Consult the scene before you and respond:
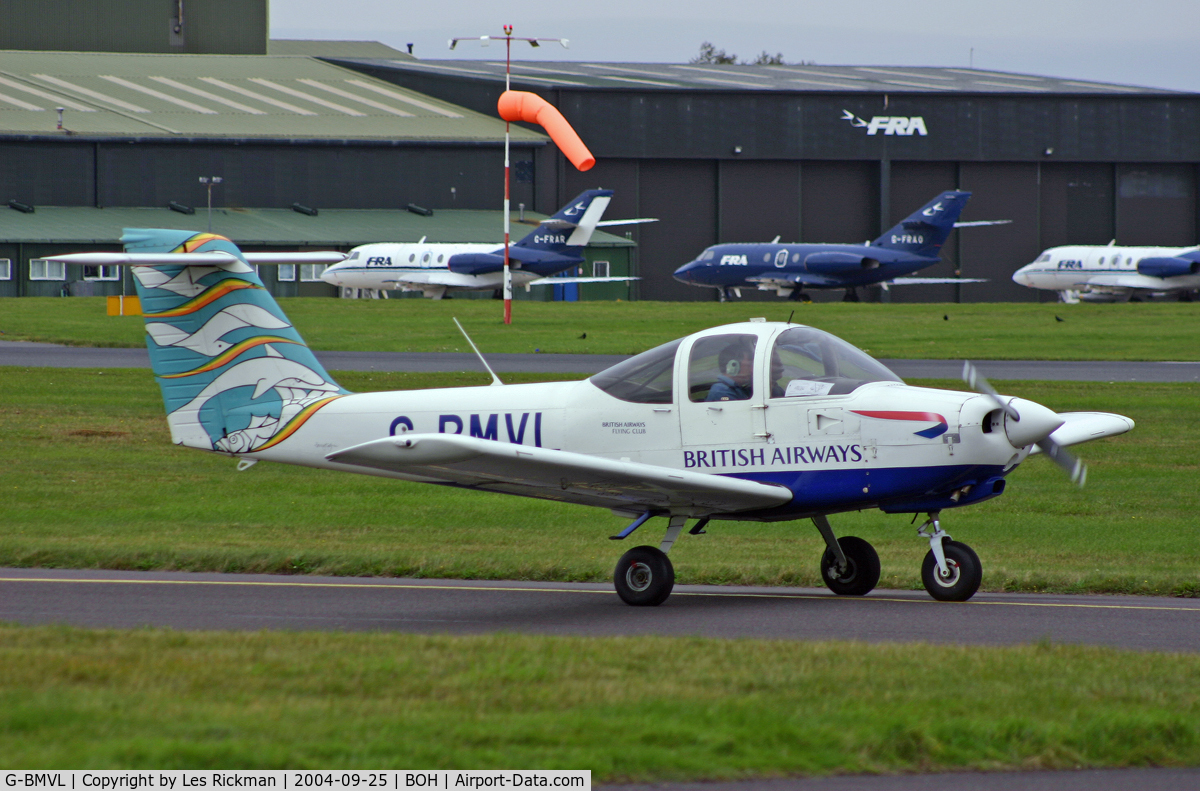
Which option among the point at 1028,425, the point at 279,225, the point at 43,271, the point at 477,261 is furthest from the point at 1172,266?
the point at 1028,425

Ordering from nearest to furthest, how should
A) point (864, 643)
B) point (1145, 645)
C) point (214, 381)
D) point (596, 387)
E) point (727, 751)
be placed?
point (727, 751) → point (864, 643) → point (1145, 645) → point (596, 387) → point (214, 381)

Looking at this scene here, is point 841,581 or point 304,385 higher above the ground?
point 304,385

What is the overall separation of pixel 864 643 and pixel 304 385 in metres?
6.26

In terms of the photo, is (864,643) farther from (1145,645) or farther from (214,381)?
(214,381)

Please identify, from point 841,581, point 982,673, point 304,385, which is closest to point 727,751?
point 982,673

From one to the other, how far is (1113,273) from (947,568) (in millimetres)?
62799

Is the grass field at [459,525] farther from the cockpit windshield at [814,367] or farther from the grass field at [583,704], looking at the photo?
the grass field at [583,704]

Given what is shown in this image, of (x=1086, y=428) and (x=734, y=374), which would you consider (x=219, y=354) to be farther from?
(x=1086, y=428)

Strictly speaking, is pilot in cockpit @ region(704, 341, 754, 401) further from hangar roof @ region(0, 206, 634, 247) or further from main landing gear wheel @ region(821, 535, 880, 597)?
hangar roof @ region(0, 206, 634, 247)

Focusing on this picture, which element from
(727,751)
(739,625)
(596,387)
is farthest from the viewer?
(596,387)

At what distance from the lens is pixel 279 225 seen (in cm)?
6750

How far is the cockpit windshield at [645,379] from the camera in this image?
37.5 feet

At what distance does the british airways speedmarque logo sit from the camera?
10523 mm

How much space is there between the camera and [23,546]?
13.7 meters
